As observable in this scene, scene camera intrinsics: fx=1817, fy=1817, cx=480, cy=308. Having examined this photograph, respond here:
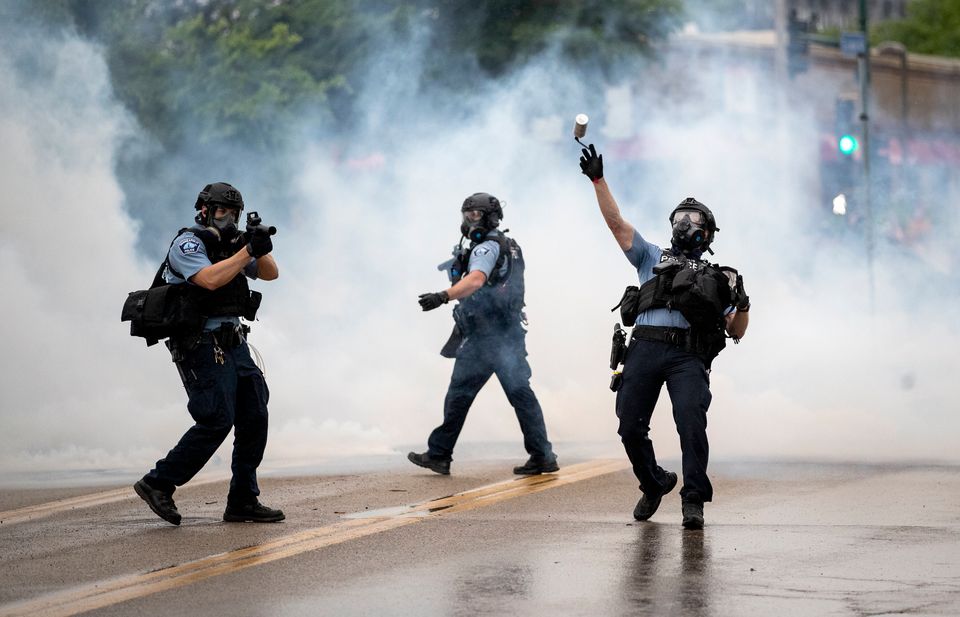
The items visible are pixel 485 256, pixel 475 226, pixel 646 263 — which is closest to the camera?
pixel 646 263

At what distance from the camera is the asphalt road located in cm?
643

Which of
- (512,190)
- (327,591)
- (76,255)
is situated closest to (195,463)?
(327,591)

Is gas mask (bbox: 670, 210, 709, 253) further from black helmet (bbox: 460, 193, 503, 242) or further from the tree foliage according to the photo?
the tree foliage

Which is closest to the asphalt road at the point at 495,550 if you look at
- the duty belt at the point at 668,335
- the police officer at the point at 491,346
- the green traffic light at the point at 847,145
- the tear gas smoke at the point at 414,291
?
the police officer at the point at 491,346

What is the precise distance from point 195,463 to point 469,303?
2693mm

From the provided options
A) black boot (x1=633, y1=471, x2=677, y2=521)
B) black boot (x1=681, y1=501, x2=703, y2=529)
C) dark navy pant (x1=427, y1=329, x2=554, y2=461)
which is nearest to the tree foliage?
dark navy pant (x1=427, y1=329, x2=554, y2=461)

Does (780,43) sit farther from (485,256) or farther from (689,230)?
(689,230)

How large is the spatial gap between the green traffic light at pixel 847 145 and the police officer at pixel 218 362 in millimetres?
14151

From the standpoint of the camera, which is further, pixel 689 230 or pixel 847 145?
pixel 847 145

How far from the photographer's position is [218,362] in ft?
27.3

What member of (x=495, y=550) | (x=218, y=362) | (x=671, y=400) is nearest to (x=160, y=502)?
(x=218, y=362)

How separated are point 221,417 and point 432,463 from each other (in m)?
2.43

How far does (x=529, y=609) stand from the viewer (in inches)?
247

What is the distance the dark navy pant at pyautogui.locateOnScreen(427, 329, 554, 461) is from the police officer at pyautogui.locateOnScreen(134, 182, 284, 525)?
2169 millimetres
